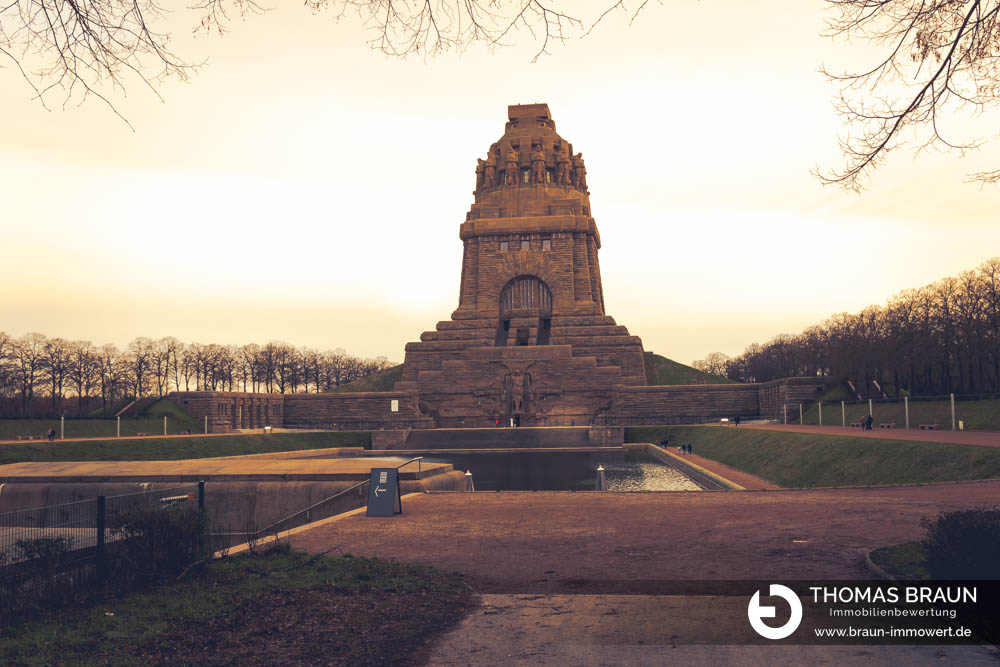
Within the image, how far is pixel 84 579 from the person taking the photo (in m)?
9.95

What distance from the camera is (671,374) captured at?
82.8 meters

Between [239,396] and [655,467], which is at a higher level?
[239,396]

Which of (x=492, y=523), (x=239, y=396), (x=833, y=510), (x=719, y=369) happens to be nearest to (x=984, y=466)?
(x=833, y=510)

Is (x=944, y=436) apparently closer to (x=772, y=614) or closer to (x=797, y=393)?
(x=772, y=614)

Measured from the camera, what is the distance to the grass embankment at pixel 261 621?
7309mm

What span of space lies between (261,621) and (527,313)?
7502 centimetres

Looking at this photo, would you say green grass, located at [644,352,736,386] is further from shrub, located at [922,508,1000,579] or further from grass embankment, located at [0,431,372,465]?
shrub, located at [922,508,1000,579]

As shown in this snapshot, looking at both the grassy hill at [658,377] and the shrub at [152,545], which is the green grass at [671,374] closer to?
the grassy hill at [658,377]

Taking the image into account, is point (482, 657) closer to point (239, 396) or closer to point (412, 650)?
point (412, 650)

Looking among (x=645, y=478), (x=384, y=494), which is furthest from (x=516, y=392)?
(x=384, y=494)

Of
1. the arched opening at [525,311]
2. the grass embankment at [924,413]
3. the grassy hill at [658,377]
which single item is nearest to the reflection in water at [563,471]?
the grass embankment at [924,413]

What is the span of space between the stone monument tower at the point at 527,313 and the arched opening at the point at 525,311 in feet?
0.36

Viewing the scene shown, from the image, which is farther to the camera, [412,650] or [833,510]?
[833,510]

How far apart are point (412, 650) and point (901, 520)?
9897mm
